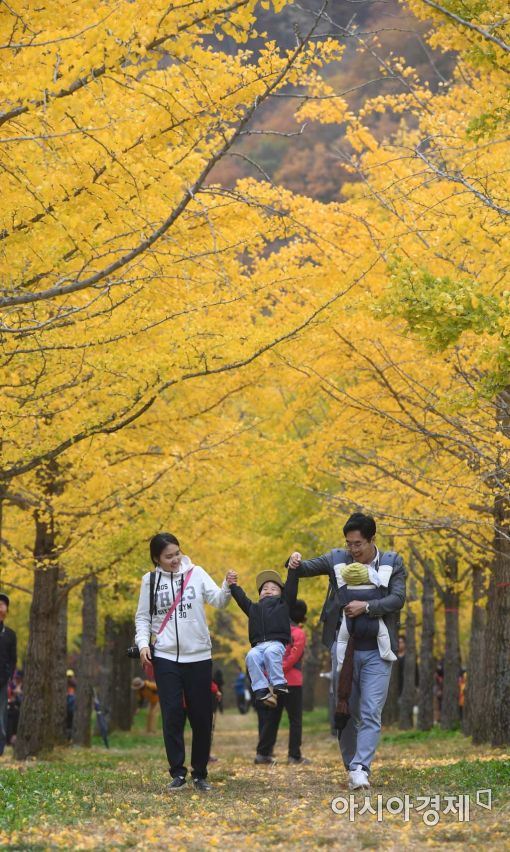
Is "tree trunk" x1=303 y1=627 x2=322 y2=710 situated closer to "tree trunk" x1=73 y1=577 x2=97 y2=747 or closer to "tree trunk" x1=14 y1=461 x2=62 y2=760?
"tree trunk" x1=73 y1=577 x2=97 y2=747

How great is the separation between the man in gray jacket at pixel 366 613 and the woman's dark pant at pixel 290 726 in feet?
13.4

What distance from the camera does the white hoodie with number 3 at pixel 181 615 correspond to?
738cm

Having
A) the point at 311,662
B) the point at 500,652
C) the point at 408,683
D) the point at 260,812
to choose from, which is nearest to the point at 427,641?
the point at 408,683

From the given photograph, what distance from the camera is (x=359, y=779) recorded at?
6.86 metres

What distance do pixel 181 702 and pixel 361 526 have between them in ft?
5.41

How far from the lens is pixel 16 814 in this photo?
5.71m

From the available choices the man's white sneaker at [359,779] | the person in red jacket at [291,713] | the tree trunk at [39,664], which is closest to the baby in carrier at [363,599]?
the man's white sneaker at [359,779]

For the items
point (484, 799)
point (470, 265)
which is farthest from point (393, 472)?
point (484, 799)

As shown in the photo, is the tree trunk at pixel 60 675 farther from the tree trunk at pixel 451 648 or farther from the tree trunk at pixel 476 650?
the tree trunk at pixel 451 648

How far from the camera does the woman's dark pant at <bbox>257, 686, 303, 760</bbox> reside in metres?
11.5

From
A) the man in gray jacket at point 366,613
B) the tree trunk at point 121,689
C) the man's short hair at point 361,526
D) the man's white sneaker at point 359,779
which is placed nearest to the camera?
the man's white sneaker at point 359,779

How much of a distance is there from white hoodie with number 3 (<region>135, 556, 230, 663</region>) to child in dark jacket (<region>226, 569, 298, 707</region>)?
1342 millimetres

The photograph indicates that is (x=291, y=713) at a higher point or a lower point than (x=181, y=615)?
lower

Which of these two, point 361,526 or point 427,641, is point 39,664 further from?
point 427,641
